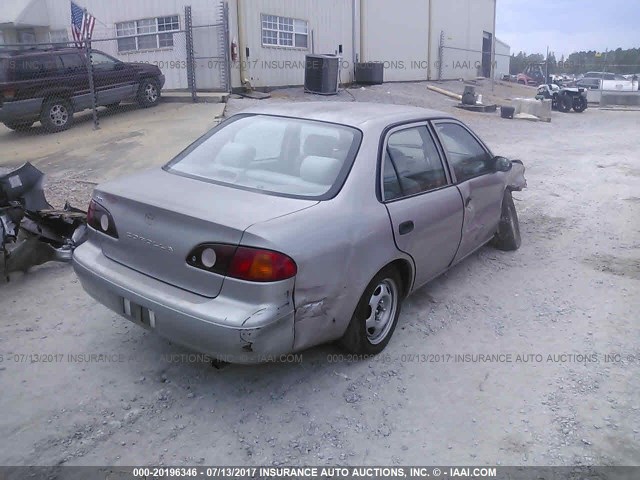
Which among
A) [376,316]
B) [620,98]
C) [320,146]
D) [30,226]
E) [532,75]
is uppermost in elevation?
[532,75]

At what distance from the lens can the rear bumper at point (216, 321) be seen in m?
2.87

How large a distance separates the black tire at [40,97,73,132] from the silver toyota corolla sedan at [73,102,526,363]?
924 centimetres

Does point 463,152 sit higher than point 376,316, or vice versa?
point 463,152

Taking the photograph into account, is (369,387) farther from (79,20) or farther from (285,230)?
(79,20)

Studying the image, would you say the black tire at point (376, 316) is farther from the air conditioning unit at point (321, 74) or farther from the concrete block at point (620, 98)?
the concrete block at point (620, 98)

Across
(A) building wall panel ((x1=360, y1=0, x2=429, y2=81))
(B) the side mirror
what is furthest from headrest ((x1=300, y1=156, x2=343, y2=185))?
(A) building wall panel ((x1=360, y1=0, x2=429, y2=81))

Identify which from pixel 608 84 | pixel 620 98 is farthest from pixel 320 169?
pixel 608 84

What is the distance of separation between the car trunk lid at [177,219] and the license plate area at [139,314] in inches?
7.6

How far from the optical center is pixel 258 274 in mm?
2879

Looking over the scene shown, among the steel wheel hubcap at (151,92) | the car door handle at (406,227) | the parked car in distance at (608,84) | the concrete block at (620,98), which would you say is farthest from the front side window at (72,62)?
the parked car in distance at (608,84)

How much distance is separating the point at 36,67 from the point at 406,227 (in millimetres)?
10823

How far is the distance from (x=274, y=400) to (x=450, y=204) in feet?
6.56

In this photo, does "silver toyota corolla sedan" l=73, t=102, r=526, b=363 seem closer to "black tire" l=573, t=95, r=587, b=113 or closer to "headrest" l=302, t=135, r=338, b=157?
"headrest" l=302, t=135, r=338, b=157

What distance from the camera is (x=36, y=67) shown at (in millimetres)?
11758
